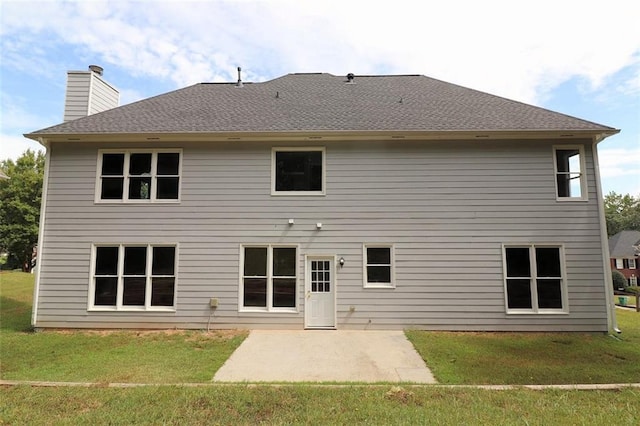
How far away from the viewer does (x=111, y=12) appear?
380 inches

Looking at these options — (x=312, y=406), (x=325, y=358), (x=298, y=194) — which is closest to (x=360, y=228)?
(x=298, y=194)

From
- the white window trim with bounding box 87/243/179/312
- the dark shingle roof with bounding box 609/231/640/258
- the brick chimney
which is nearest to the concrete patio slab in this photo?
the white window trim with bounding box 87/243/179/312

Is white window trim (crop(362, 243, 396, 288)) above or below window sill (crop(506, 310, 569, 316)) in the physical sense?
above

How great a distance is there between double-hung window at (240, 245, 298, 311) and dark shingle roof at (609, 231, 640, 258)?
44.9m

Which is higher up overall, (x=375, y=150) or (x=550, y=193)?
(x=375, y=150)

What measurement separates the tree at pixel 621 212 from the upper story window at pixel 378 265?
66.8 meters

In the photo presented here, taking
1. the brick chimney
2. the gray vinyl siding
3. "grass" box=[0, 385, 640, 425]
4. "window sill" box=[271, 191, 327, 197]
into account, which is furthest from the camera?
the brick chimney

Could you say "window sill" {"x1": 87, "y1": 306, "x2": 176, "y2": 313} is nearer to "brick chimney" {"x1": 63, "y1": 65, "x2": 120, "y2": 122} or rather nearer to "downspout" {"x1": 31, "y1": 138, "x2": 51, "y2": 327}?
"downspout" {"x1": 31, "y1": 138, "x2": 51, "y2": 327}

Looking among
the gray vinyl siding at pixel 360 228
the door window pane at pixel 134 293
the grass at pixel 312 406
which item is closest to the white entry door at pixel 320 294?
the gray vinyl siding at pixel 360 228

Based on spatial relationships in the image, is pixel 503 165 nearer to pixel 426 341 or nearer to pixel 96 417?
pixel 426 341

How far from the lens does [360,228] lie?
29.8ft

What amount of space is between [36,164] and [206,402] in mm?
38340

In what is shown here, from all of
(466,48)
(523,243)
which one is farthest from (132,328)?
(466,48)

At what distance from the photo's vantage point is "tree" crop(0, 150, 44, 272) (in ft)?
95.5
